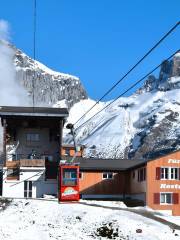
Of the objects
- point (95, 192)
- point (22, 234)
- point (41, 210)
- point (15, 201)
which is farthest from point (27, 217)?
point (95, 192)

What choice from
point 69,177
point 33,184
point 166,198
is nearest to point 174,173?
point 166,198

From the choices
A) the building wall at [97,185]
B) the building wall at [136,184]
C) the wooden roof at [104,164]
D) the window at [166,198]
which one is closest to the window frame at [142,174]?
the building wall at [136,184]

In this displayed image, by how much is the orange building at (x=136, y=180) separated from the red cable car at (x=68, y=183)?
1992 cm

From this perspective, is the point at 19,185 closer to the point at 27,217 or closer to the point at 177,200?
the point at 177,200

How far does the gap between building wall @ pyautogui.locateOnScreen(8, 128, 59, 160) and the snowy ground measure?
3496 centimetres

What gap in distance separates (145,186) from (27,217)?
29223mm

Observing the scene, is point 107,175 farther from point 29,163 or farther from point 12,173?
point 12,173

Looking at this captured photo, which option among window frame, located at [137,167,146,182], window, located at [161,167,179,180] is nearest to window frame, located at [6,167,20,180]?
window frame, located at [137,167,146,182]

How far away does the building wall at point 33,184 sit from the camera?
238 feet

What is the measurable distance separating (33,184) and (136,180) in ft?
43.6

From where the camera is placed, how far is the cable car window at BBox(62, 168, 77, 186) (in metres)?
48.1

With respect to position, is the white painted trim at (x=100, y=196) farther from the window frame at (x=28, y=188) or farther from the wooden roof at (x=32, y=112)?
the wooden roof at (x=32, y=112)

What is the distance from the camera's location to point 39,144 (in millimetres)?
78875

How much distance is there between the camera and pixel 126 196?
74.2 metres
